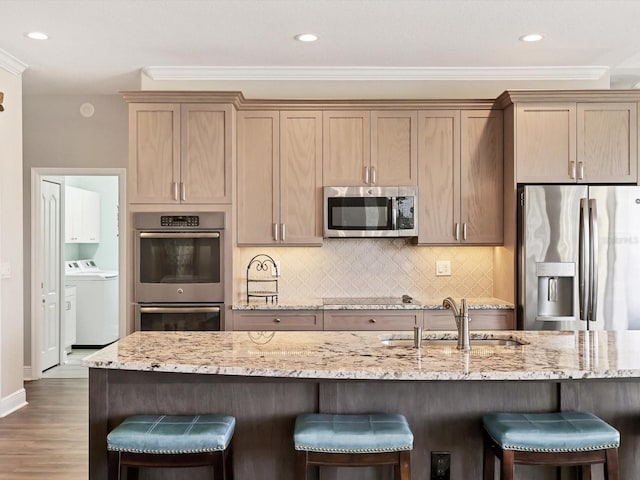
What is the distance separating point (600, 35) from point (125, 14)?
316cm

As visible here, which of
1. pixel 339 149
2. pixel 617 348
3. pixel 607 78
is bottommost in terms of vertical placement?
pixel 617 348

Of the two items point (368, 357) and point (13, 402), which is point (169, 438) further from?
point (13, 402)

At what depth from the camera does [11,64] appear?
4555mm

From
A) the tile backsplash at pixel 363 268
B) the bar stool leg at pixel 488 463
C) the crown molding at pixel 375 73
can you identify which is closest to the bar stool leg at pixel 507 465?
the bar stool leg at pixel 488 463

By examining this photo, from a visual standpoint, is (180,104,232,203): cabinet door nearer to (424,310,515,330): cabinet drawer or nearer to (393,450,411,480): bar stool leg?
(424,310,515,330): cabinet drawer

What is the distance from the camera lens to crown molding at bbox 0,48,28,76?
442 centimetres

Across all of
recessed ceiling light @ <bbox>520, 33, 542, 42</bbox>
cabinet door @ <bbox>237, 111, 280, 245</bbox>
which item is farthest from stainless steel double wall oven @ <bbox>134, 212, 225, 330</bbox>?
recessed ceiling light @ <bbox>520, 33, 542, 42</bbox>

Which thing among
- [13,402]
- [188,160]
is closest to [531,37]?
[188,160]

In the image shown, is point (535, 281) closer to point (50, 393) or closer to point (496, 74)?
point (496, 74)

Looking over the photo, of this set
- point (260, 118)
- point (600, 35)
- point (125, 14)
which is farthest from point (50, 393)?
point (600, 35)

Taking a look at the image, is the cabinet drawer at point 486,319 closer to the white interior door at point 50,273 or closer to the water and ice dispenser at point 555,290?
the water and ice dispenser at point 555,290

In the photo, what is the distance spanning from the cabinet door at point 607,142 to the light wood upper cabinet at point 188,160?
106 inches

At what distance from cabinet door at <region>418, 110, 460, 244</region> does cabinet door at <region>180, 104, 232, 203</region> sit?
60.0 inches

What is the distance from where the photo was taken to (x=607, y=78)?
4836mm
